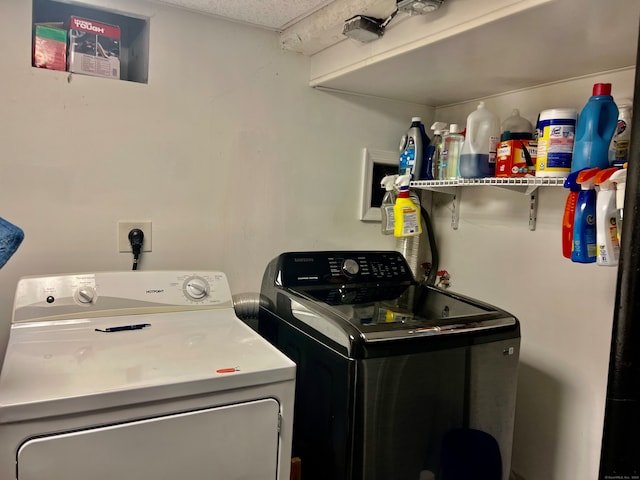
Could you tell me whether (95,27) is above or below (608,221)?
above

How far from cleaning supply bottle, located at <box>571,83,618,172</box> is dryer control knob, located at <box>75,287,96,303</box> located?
166 cm

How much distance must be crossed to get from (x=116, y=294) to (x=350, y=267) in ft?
3.04

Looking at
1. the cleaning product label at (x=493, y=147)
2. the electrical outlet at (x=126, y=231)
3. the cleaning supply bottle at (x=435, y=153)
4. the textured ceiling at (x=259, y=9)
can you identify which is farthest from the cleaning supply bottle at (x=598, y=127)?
the electrical outlet at (x=126, y=231)

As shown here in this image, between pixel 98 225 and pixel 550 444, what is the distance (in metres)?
2.01

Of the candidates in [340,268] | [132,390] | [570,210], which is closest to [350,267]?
[340,268]

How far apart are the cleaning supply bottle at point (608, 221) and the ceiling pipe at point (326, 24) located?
0.86m

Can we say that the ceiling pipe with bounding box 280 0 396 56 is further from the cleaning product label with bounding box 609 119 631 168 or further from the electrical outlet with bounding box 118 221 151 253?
the electrical outlet with bounding box 118 221 151 253

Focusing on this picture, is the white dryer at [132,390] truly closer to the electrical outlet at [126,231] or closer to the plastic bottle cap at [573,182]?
the electrical outlet at [126,231]

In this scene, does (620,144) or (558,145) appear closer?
(620,144)

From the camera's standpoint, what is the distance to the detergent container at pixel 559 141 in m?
1.57

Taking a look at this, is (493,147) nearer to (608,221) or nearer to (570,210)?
(570,210)

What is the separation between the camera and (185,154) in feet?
6.30

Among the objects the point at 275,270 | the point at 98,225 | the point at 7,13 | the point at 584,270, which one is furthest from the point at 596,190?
the point at 7,13

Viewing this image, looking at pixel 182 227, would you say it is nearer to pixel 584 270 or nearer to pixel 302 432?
pixel 302 432
